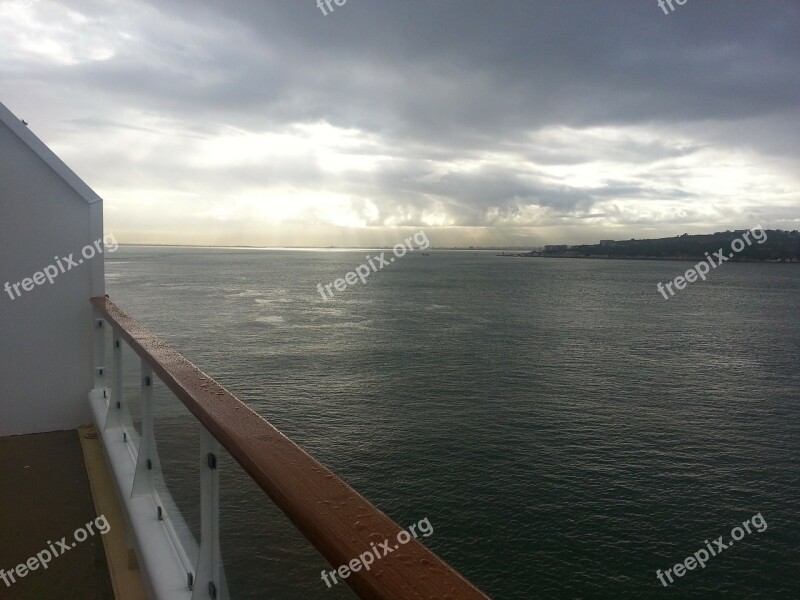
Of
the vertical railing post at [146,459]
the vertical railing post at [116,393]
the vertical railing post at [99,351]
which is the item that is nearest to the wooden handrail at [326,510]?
the vertical railing post at [146,459]

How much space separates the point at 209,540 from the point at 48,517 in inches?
78.9

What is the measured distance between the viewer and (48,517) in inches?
124

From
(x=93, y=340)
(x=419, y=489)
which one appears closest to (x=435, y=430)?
(x=419, y=489)

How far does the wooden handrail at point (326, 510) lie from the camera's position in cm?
80

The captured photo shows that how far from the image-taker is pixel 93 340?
443 cm

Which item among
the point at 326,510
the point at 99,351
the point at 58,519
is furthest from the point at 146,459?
the point at 99,351

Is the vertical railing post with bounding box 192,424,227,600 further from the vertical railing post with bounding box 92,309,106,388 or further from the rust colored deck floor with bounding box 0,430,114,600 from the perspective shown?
the vertical railing post with bounding box 92,309,106,388

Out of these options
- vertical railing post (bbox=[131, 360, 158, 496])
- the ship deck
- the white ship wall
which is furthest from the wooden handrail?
the white ship wall

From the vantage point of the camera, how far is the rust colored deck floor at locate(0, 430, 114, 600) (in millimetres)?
2617

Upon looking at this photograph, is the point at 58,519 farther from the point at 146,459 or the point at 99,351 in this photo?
the point at 99,351

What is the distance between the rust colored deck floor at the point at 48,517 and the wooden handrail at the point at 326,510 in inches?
64.1

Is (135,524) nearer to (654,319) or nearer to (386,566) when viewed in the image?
(386,566)

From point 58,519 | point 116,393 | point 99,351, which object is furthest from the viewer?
point 99,351

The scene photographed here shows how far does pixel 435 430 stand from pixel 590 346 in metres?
20.7
